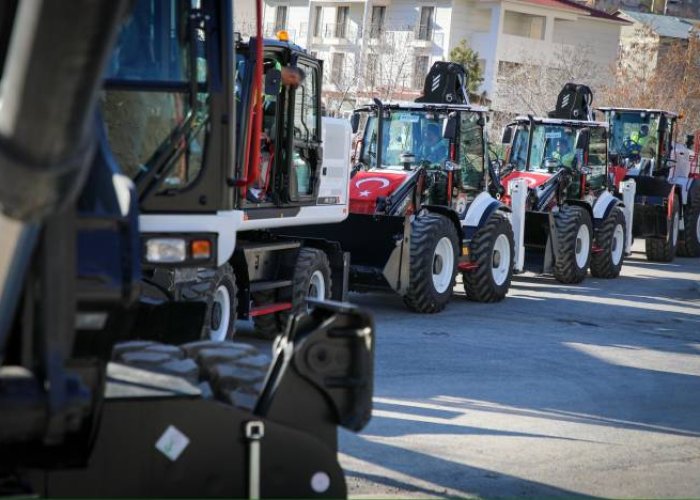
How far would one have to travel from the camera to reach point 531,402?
1040 cm

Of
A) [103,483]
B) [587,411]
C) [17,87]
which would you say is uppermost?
[17,87]

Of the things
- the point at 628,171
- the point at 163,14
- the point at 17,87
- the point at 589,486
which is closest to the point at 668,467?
the point at 589,486

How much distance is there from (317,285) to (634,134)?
1481 cm

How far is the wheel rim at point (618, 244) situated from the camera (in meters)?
21.2

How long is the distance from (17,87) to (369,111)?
1479 centimetres

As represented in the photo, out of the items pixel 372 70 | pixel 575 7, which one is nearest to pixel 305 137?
pixel 372 70

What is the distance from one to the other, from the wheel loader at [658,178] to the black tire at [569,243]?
4.58 m

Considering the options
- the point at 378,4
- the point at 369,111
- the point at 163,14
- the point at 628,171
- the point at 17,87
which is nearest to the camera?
the point at 17,87

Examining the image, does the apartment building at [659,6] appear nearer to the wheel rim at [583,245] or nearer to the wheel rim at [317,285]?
the wheel rim at [583,245]

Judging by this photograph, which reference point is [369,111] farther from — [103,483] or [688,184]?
[103,483]

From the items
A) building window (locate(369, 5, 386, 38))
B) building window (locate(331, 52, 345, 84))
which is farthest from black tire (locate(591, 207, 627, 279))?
building window (locate(369, 5, 386, 38))

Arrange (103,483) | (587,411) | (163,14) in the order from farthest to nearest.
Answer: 1. (587,411)
2. (163,14)
3. (103,483)

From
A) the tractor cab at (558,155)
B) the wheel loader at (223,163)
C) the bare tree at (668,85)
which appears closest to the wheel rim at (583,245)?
the tractor cab at (558,155)

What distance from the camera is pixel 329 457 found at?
4.63 meters
